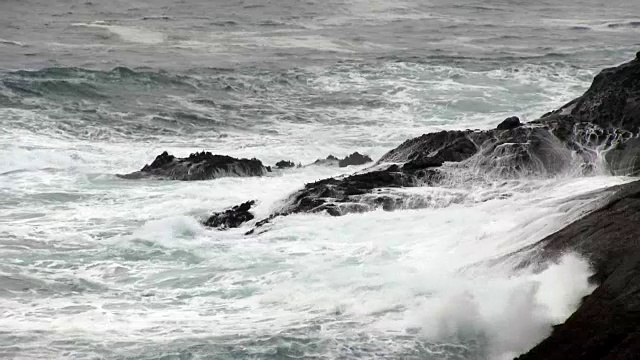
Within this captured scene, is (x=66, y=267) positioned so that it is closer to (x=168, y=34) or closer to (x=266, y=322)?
(x=266, y=322)

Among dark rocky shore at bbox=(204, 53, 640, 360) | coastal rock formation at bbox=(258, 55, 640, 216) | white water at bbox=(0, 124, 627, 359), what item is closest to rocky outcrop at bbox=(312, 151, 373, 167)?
dark rocky shore at bbox=(204, 53, 640, 360)

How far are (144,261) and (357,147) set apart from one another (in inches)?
375

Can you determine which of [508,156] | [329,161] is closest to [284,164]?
[329,161]

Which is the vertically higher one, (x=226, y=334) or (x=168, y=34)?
(x=168, y=34)

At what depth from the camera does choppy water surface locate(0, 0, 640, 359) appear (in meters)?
9.73

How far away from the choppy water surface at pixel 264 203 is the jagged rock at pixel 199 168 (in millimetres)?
420

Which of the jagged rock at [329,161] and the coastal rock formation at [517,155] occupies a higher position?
the coastal rock formation at [517,155]

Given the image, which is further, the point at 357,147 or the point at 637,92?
the point at 357,147

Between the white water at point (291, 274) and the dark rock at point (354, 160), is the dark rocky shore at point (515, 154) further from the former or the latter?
the dark rock at point (354, 160)

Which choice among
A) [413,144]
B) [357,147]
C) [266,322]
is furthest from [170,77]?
[266,322]

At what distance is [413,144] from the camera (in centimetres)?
1673

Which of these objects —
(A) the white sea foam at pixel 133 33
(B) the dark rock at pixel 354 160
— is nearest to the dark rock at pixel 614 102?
(B) the dark rock at pixel 354 160

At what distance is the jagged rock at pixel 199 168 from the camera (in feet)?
59.2

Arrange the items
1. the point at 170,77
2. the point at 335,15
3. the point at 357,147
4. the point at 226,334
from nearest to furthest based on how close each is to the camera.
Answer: the point at 226,334
the point at 357,147
the point at 170,77
the point at 335,15
